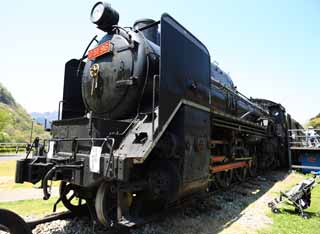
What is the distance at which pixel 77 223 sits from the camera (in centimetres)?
380

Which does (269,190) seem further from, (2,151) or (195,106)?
(2,151)

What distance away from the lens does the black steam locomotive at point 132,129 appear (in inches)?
119

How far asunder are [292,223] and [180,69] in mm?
3217

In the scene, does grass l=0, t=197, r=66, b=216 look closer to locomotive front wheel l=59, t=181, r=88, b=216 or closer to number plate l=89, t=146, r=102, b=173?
locomotive front wheel l=59, t=181, r=88, b=216

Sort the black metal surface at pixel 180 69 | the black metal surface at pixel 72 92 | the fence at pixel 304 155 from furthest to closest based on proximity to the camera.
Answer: the fence at pixel 304 155
the black metal surface at pixel 72 92
the black metal surface at pixel 180 69

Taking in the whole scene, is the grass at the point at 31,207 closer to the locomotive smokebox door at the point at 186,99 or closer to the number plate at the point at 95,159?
the number plate at the point at 95,159

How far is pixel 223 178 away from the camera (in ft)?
20.7

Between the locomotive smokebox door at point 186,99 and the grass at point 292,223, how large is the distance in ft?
4.42

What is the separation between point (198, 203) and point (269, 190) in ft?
10.8

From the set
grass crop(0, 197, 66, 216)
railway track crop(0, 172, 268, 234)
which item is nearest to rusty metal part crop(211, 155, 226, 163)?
railway track crop(0, 172, 268, 234)

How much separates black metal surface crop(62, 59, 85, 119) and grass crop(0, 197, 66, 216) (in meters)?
1.81

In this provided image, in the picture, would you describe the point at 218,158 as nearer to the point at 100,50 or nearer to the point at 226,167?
the point at 226,167

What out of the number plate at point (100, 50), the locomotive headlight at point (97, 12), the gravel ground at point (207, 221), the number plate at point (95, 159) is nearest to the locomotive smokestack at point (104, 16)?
the locomotive headlight at point (97, 12)

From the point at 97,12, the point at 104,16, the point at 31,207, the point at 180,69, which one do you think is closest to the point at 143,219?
the point at 180,69
